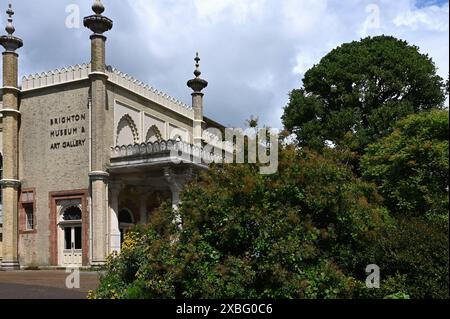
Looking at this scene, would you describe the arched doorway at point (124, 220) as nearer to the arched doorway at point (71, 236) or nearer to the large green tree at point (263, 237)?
the arched doorway at point (71, 236)

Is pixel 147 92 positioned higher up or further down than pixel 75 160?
higher up

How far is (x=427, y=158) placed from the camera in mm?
15188

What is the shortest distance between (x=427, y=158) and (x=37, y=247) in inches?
775

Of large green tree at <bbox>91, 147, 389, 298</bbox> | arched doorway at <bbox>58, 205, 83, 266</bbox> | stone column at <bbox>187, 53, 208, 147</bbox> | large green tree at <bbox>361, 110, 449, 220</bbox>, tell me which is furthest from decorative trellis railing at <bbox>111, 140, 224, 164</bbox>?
large green tree at <bbox>91, 147, 389, 298</bbox>

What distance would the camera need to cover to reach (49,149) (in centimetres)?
2617

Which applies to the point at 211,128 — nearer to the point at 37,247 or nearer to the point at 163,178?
the point at 163,178

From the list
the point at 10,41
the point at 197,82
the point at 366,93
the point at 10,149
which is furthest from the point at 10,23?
the point at 366,93

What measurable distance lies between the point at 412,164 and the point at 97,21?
54.6 ft

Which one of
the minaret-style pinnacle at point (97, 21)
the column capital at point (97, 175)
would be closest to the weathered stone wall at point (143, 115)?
the column capital at point (97, 175)

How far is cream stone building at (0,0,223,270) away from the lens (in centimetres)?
2453

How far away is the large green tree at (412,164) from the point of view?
47.9ft

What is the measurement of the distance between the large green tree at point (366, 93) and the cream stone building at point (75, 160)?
7983mm

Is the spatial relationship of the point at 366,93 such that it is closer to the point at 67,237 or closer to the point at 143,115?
the point at 143,115

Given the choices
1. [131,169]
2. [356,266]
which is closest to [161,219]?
[356,266]
